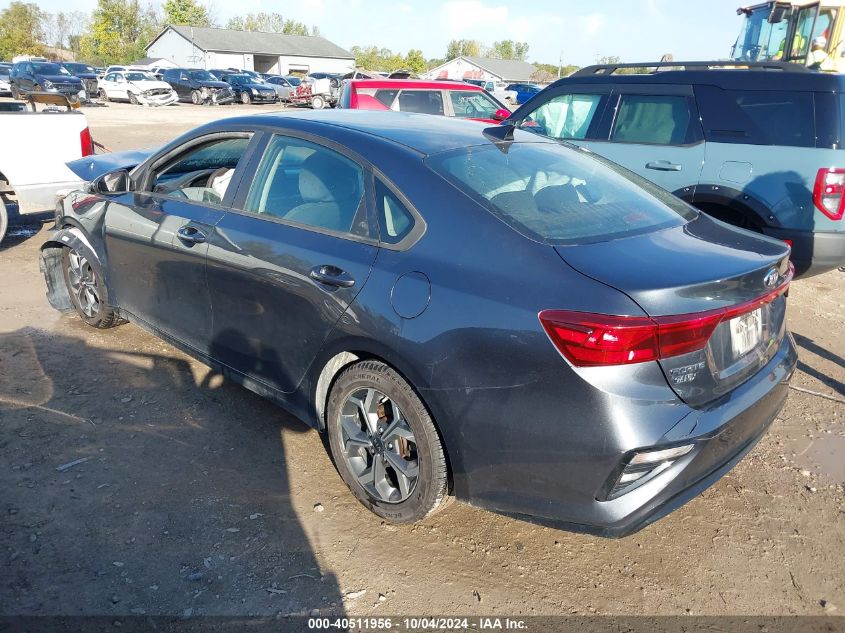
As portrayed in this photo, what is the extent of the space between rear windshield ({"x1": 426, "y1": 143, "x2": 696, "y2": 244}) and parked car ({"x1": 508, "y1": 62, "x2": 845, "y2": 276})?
2.50 metres

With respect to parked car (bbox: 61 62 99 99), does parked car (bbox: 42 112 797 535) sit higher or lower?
lower

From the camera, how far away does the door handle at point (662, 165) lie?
591cm

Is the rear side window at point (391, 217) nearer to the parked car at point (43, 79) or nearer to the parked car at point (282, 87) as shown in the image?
the parked car at point (43, 79)

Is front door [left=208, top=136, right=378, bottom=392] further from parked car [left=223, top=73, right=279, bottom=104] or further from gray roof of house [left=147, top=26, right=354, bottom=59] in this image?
gray roof of house [left=147, top=26, right=354, bottom=59]

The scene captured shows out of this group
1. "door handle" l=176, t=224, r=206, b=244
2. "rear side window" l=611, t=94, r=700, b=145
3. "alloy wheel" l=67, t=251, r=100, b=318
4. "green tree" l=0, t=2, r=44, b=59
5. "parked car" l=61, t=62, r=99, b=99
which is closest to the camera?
"door handle" l=176, t=224, r=206, b=244

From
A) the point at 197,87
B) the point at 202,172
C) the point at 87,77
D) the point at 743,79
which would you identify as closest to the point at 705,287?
the point at 202,172

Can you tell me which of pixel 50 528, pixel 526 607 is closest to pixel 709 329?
pixel 526 607

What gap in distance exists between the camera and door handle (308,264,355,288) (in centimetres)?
Answer: 292

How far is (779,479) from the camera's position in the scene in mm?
3484

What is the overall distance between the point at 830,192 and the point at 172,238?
4.82 m

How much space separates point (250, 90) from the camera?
37031 millimetres

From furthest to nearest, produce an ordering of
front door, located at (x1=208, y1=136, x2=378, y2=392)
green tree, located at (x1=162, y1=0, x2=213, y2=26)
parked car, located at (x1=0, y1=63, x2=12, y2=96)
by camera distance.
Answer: green tree, located at (x1=162, y1=0, x2=213, y2=26) < parked car, located at (x1=0, y1=63, x2=12, y2=96) < front door, located at (x1=208, y1=136, x2=378, y2=392)

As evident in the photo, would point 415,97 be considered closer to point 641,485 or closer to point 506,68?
point 641,485

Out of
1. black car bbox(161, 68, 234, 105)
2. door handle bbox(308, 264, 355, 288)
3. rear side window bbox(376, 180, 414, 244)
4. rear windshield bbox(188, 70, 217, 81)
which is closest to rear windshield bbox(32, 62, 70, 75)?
black car bbox(161, 68, 234, 105)
